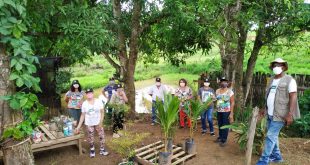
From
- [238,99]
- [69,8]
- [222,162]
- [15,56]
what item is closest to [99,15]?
[69,8]

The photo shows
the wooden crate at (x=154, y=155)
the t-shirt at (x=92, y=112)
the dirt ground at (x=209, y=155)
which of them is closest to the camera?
the wooden crate at (x=154, y=155)

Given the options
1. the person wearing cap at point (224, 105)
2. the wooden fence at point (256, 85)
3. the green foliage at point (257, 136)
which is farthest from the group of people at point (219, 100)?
the wooden fence at point (256, 85)

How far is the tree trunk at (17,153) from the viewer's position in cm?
407

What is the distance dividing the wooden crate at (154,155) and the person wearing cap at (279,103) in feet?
4.66

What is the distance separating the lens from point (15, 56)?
353 cm

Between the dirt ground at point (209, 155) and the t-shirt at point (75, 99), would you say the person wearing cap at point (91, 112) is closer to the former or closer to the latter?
the dirt ground at point (209, 155)

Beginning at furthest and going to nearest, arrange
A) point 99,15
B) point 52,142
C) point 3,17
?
point 52,142 < point 99,15 < point 3,17

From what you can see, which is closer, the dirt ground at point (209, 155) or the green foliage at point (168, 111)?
the green foliage at point (168, 111)

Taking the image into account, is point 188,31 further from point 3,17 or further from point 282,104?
point 3,17

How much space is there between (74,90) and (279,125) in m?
4.55

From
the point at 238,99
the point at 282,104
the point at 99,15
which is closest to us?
the point at 282,104

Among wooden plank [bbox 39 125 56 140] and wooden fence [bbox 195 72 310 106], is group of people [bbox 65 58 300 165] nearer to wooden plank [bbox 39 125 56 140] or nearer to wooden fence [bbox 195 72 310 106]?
wooden plank [bbox 39 125 56 140]

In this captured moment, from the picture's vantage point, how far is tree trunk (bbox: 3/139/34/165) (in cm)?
407

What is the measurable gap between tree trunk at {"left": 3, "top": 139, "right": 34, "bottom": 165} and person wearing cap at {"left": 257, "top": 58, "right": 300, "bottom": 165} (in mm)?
3489
